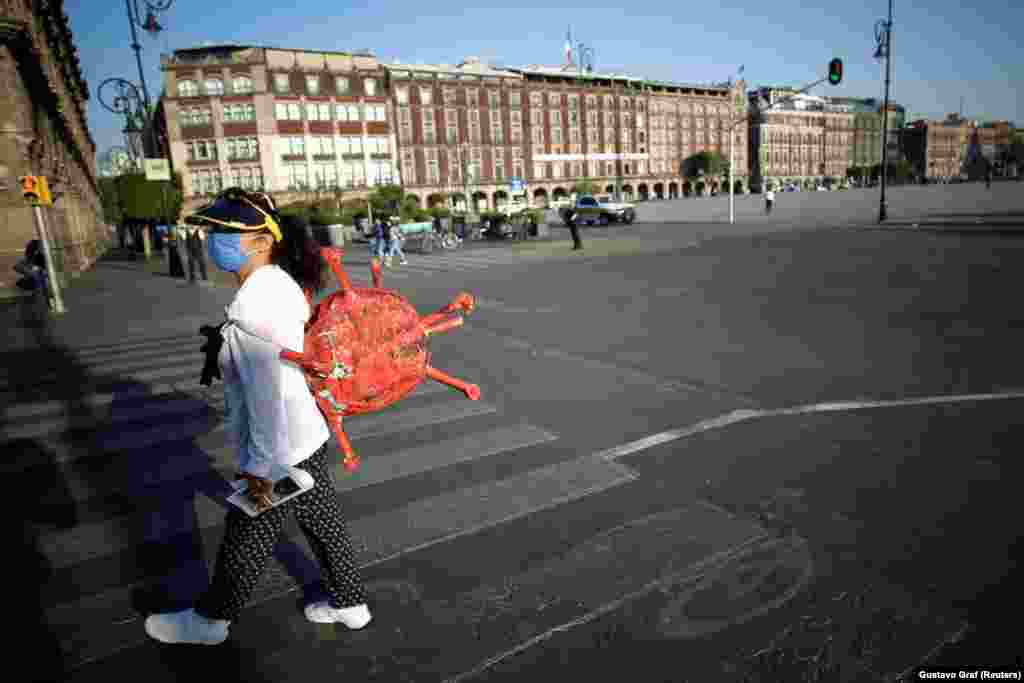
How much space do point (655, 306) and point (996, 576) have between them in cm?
783

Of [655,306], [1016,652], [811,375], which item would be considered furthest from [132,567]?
[655,306]

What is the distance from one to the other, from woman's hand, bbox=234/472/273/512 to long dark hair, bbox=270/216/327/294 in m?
0.85

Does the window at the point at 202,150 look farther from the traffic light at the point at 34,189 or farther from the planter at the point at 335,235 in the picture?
the traffic light at the point at 34,189

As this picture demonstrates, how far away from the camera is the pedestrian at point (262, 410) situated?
94.1 inches

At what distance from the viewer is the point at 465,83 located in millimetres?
74938

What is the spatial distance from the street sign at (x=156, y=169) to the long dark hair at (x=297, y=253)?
18334 mm

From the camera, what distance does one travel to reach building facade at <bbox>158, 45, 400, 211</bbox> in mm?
60250

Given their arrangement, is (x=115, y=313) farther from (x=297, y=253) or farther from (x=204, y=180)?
(x=204, y=180)

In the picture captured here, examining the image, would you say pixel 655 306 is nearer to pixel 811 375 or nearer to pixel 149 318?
pixel 811 375

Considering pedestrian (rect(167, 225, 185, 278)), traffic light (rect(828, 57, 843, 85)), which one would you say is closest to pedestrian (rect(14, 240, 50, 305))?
pedestrian (rect(167, 225, 185, 278))

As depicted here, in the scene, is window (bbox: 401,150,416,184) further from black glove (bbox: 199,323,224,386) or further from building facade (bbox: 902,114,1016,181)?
building facade (bbox: 902,114,1016,181)

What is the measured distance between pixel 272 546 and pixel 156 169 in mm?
19254

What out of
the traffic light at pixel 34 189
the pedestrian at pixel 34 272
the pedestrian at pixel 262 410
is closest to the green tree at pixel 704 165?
the pedestrian at pixel 34 272

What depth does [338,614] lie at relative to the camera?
110 inches
